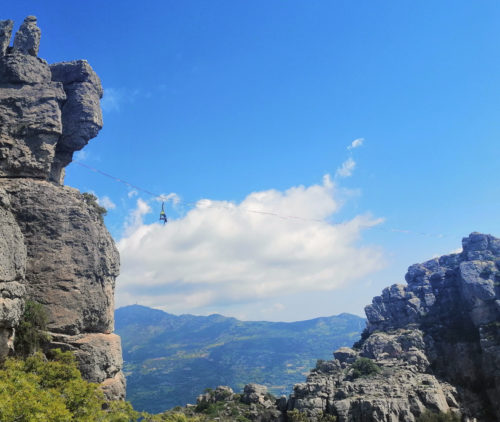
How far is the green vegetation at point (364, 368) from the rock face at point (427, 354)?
1.12 feet

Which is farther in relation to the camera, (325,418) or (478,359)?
(478,359)

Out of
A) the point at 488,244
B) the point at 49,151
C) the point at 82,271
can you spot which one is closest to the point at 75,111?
the point at 49,151

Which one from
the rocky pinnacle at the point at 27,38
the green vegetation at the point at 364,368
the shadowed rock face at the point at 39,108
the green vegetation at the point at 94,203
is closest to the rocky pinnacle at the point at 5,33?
the shadowed rock face at the point at 39,108

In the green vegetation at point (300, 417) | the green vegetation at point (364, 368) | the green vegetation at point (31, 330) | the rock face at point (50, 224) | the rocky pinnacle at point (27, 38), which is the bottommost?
the green vegetation at point (300, 417)

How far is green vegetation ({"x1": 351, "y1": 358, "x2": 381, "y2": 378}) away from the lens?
76.7 metres

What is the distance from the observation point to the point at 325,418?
198 ft

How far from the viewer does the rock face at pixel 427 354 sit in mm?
63281

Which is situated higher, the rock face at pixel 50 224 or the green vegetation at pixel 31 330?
the rock face at pixel 50 224

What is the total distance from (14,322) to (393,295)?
10534cm

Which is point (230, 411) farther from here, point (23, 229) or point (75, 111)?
point (75, 111)

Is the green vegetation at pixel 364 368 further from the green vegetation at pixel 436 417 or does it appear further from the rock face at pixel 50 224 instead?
the rock face at pixel 50 224

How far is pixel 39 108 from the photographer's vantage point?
4491 centimetres

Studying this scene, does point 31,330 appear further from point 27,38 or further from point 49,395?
point 27,38

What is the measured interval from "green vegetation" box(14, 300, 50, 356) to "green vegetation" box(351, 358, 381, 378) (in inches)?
2548
